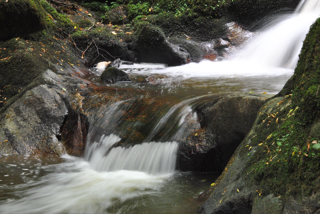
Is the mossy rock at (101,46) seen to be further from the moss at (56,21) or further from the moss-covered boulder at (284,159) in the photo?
the moss-covered boulder at (284,159)

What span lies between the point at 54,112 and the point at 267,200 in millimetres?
4791

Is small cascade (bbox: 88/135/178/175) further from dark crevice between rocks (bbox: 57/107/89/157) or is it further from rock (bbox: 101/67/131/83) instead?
rock (bbox: 101/67/131/83)

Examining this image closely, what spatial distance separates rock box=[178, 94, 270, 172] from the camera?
3904mm

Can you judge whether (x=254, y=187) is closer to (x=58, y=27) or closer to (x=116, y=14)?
(x=58, y=27)

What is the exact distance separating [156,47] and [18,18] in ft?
17.4

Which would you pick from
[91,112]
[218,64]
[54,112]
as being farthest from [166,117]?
[218,64]

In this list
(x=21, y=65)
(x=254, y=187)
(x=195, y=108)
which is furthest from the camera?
(x=21, y=65)

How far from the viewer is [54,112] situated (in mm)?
5469

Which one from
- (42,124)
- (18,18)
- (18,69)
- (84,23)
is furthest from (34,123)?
(84,23)

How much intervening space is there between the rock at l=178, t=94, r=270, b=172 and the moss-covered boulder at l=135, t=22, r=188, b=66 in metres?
6.75

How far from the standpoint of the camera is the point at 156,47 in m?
10.8

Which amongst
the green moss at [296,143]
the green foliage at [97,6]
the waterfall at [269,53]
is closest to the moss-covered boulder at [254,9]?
the waterfall at [269,53]

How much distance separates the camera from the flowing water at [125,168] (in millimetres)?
3359

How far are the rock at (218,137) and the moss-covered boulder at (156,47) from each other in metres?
6.75
